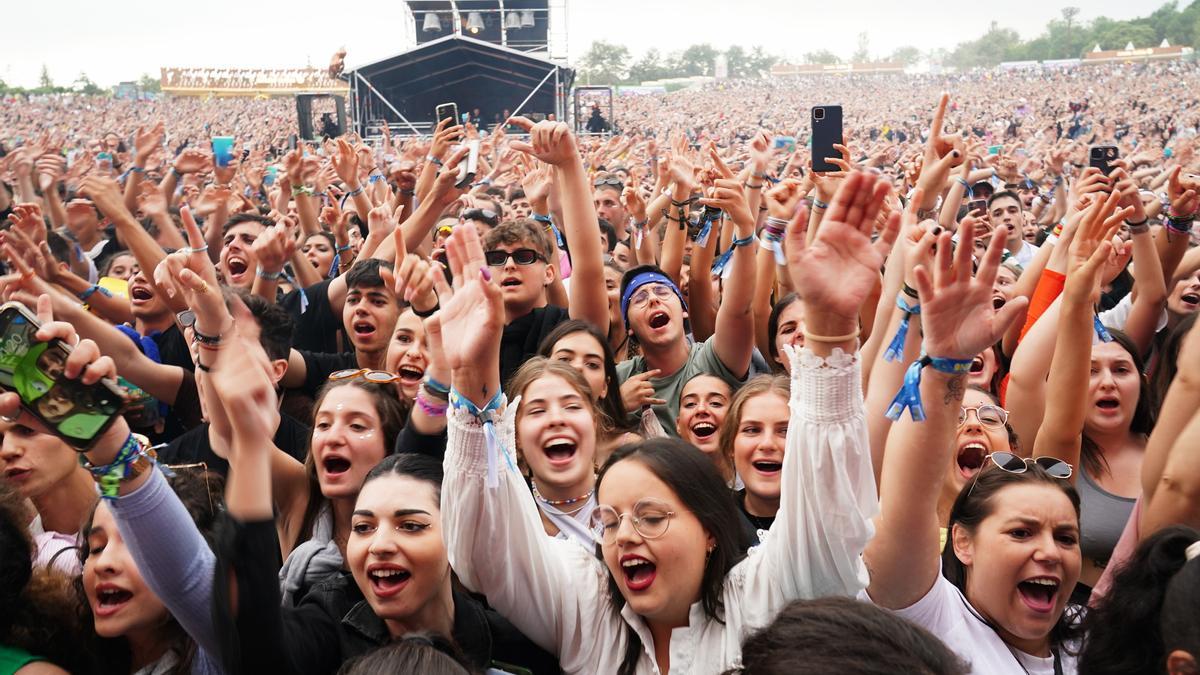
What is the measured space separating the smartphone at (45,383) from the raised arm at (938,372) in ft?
4.92

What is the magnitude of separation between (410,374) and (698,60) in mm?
107659

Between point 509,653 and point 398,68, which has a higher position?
point 398,68

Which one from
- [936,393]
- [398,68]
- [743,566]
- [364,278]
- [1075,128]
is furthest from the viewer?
[398,68]

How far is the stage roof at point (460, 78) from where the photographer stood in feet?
76.6

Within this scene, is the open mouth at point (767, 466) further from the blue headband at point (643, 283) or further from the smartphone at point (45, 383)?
the smartphone at point (45, 383)

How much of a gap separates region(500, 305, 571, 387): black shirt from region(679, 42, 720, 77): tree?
96986mm

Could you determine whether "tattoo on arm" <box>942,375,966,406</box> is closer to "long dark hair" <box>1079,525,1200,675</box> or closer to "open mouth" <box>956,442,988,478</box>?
"long dark hair" <box>1079,525,1200,675</box>

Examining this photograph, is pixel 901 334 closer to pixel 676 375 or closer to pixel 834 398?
pixel 834 398

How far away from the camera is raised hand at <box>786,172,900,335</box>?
175cm

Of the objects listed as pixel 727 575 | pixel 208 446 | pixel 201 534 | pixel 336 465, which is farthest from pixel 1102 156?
pixel 201 534

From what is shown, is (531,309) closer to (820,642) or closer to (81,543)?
(81,543)

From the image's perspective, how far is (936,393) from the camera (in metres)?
1.79

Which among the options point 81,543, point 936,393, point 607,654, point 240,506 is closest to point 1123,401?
point 936,393

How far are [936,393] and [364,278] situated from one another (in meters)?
2.81
